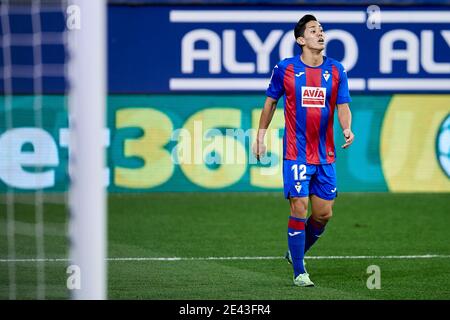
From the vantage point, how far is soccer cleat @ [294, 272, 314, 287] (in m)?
7.62

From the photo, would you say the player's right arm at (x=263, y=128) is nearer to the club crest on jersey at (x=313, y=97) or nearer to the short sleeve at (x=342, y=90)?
the club crest on jersey at (x=313, y=97)

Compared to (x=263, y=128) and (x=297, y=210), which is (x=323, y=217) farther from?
(x=263, y=128)

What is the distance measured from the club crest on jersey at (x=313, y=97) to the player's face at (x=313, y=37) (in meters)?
0.30

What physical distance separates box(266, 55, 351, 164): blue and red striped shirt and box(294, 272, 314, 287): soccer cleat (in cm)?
81

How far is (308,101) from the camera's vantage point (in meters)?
7.86

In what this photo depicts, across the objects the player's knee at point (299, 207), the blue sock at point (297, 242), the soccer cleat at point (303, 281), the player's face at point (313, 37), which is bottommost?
the soccer cleat at point (303, 281)

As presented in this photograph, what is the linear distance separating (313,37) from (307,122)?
610mm

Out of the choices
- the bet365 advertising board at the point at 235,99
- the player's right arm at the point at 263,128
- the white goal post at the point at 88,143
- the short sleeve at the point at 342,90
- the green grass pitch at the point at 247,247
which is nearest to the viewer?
the white goal post at the point at 88,143

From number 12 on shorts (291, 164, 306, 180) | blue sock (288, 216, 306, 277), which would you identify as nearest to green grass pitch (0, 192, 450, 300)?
blue sock (288, 216, 306, 277)

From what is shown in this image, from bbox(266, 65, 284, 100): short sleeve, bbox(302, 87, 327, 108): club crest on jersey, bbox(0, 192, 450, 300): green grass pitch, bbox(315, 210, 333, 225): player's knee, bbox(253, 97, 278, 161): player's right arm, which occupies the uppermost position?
bbox(266, 65, 284, 100): short sleeve

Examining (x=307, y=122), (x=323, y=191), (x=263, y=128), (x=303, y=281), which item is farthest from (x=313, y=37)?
(x=303, y=281)

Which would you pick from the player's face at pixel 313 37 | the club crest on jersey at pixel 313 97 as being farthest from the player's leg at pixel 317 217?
the player's face at pixel 313 37

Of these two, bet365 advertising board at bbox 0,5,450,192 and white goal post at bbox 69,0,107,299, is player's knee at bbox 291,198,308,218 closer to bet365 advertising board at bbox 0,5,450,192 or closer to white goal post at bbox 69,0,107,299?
white goal post at bbox 69,0,107,299

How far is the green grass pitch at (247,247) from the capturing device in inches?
297
